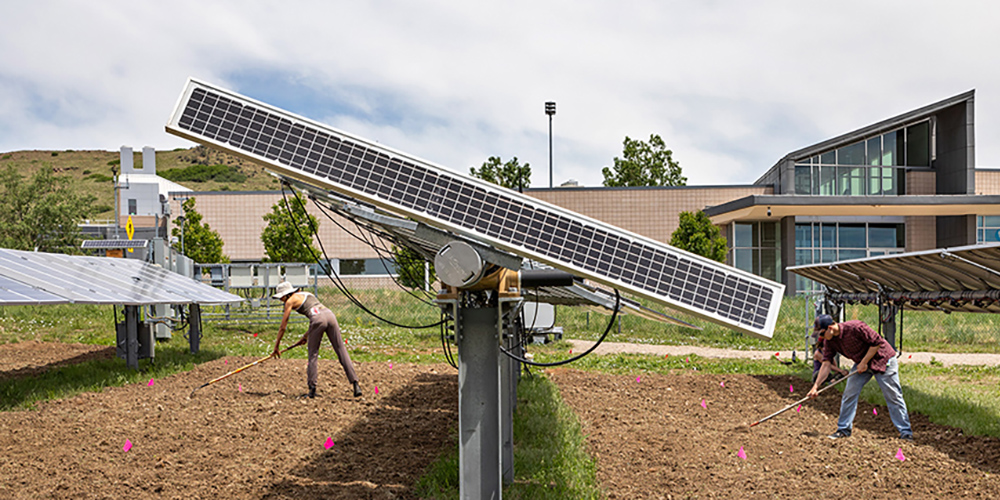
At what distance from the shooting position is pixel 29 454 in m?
7.02

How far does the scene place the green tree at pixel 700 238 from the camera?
26.6 meters

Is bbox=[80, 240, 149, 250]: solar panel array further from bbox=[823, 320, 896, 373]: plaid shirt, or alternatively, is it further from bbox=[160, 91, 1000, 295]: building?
bbox=[160, 91, 1000, 295]: building

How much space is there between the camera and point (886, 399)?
839cm

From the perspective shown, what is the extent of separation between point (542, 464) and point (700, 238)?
2102cm

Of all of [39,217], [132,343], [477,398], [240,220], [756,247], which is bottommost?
[132,343]

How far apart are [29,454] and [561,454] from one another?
16.8 ft

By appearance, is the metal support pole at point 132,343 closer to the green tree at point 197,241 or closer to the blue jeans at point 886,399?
the blue jeans at point 886,399

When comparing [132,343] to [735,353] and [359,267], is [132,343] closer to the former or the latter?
[735,353]

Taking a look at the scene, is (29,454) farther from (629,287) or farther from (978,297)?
(978,297)

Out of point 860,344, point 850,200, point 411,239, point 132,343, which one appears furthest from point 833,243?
point 411,239

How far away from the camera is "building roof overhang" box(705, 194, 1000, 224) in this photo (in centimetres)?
2749

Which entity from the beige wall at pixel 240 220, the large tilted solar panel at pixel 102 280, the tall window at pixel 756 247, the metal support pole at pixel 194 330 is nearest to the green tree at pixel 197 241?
the beige wall at pixel 240 220

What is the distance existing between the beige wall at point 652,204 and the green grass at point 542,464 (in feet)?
78.8

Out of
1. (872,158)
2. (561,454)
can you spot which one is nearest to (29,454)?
(561,454)
